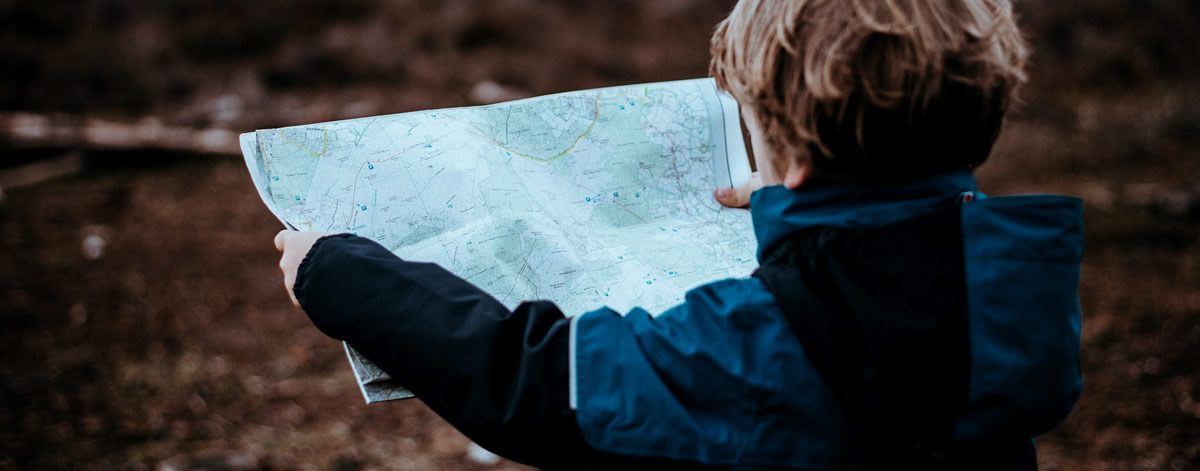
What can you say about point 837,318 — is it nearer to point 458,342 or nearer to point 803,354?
point 803,354

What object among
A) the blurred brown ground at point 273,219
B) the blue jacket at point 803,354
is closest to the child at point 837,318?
the blue jacket at point 803,354

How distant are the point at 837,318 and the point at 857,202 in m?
0.15

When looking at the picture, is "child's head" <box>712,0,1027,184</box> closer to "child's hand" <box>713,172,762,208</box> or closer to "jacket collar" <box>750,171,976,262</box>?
"jacket collar" <box>750,171,976,262</box>

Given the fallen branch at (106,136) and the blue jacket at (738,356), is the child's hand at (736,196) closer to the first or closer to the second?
the blue jacket at (738,356)

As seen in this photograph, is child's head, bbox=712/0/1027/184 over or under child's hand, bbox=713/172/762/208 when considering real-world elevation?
over

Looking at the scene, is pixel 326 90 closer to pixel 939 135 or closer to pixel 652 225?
pixel 652 225

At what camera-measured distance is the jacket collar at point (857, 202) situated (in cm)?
97

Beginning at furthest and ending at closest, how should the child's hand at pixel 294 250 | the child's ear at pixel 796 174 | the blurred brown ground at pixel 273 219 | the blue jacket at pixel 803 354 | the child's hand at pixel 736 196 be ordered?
1. the blurred brown ground at pixel 273 219
2. the child's hand at pixel 736 196
3. the child's hand at pixel 294 250
4. the child's ear at pixel 796 174
5. the blue jacket at pixel 803 354

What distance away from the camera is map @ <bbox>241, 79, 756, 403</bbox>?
4.18ft

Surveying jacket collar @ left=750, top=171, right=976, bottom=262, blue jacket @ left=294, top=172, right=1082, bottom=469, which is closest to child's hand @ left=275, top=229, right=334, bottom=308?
blue jacket @ left=294, top=172, right=1082, bottom=469

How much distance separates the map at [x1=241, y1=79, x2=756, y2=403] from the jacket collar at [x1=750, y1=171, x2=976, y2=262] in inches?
12.9

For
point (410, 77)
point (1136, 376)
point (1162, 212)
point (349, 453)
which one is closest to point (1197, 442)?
point (1136, 376)

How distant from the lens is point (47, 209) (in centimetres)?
596

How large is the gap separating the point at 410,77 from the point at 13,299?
4.87m
